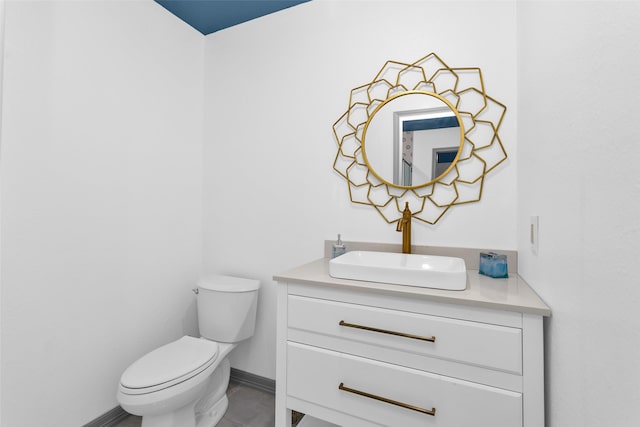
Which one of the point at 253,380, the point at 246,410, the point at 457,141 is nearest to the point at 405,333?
the point at 457,141

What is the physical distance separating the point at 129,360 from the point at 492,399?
1.80 meters

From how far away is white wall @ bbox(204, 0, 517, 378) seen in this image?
1416 mm

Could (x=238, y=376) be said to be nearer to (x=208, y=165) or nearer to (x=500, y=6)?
(x=208, y=165)

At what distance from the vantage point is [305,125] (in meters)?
1.82

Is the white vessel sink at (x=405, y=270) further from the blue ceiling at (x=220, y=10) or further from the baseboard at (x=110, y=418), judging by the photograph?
the blue ceiling at (x=220, y=10)

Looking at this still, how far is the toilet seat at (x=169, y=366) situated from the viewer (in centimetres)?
126

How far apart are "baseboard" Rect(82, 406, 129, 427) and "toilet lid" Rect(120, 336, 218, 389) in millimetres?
439

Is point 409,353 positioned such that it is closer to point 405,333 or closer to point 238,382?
point 405,333

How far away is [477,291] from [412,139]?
84 cm

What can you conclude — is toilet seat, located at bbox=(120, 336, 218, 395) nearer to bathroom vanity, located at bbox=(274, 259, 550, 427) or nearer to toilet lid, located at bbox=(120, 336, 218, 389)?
toilet lid, located at bbox=(120, 336, 218, 389)

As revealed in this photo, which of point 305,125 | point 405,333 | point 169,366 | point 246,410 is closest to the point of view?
point 405,333

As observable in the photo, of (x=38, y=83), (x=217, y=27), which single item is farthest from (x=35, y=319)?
(x=217, y=27)

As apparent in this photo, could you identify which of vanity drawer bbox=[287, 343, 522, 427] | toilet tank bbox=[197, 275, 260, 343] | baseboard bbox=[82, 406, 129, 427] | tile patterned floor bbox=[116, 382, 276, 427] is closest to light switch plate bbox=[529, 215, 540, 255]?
vanity drawer bbox=[287, 343, 522, 427]

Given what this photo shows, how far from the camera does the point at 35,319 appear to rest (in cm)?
131
